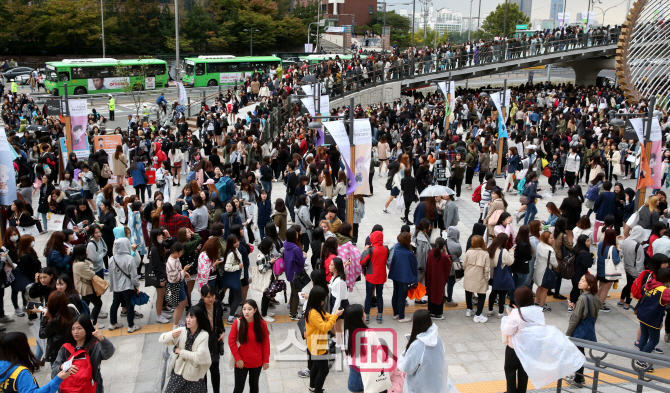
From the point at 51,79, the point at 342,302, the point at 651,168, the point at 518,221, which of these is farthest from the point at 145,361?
the point at 51,79

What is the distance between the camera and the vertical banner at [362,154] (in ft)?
34.0

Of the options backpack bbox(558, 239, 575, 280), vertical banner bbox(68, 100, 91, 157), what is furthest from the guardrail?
vertical banner bbox(68, 100, 91, 157)

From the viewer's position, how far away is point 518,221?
12836 millimetres

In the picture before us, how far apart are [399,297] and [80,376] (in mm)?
4585

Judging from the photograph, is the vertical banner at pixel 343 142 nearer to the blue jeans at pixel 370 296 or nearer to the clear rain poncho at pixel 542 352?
the blue jeans at pixel 370 296

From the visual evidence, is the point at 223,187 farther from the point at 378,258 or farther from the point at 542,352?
the point at 542,352

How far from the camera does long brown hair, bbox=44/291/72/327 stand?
5.81m

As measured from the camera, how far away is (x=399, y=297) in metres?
8.38

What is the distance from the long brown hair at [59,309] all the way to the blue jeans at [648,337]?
6855mm

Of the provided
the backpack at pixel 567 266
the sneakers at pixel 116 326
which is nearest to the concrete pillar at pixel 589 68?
the backpack at pixel 567 266

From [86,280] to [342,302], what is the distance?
3.38 m

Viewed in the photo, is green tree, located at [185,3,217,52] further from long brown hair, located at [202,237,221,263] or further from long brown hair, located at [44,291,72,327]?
long brown hair, located at [44,291,72,327]

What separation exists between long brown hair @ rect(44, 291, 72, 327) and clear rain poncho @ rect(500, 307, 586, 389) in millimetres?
4529

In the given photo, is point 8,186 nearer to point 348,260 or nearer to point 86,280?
point 86,280
